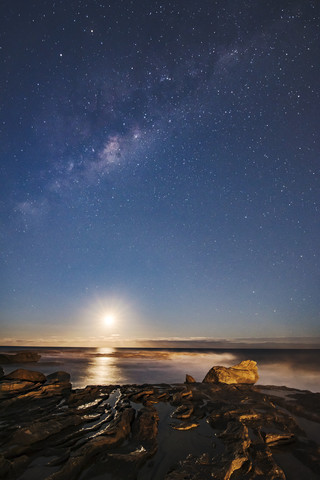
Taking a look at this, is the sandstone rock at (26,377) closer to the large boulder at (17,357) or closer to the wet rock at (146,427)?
the wet rock at (146,427)

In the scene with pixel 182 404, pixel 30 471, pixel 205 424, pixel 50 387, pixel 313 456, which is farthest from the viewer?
pixel 50 387

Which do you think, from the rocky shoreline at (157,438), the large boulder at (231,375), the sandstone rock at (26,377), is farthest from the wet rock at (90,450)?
the large boulder at (231,375)

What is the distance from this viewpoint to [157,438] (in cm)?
971

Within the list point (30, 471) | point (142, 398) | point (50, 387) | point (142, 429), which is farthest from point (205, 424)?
point (50, 387)

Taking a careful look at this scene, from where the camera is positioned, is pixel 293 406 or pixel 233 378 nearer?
pixel 293 406

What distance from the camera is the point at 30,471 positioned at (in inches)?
277

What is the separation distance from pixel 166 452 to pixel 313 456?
5.33m

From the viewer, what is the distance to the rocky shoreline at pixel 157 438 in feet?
23.3

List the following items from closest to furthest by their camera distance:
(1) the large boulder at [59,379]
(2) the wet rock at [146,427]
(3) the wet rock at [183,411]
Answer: (2) the wet rock at [146,427] < (3) the wet rock at [183,411] < (1) the large boulder at [59,379]

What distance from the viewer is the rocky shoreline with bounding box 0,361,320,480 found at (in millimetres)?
7109

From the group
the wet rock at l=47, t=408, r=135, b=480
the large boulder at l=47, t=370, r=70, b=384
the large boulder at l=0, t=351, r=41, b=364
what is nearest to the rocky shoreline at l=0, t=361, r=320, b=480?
the wet rock at l=47, t=408, r=135, b=480

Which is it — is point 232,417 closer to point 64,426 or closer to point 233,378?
point 64,426

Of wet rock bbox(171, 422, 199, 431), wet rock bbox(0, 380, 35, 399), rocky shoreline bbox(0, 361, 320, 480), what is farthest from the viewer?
wet rock bbox(0, 380, 35, 399)

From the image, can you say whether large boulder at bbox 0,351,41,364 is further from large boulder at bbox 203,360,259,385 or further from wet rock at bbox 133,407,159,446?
wet rock at bbox 133,407,159,446
